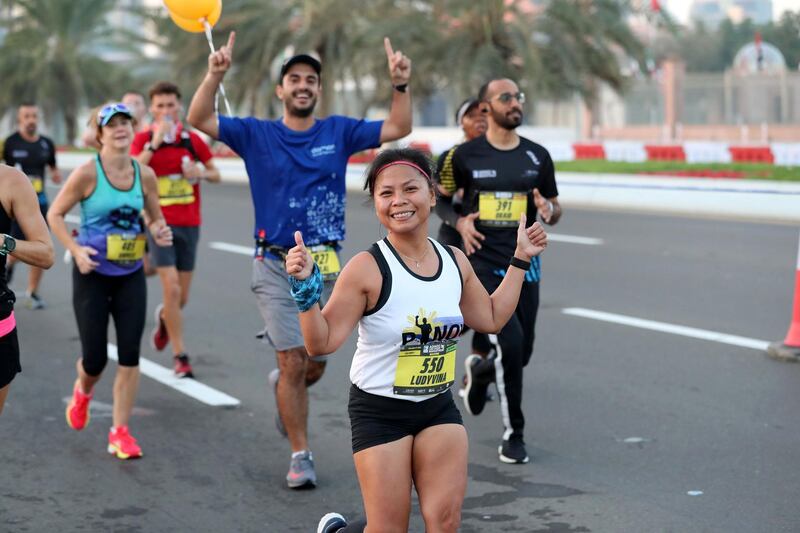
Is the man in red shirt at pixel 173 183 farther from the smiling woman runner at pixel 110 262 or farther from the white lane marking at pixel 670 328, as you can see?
the white lane marking at pixel 670 328

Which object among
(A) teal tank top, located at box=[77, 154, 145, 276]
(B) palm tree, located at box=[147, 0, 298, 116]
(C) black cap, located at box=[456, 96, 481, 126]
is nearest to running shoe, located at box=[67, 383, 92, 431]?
(A) teal tank top, located at box=[77, 154, 145, 276]

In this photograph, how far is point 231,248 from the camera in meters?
16.6

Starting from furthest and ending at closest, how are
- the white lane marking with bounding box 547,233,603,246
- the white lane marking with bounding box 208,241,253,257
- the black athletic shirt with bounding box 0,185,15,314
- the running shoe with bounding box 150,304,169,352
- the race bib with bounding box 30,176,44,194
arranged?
the white lane marking with bounding box 547,233,603,246 → the white lane marking with bounding box 208,241,253,257 → the race bib with bounding box 30,176,44,194 → the running shoe with bounding box 150,304,169,352 → the black athletic shirt with bounding box 0,185,15,314

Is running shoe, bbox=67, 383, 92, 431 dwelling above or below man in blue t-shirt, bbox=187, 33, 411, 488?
below

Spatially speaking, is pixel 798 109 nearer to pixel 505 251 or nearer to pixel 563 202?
pixel 563 202

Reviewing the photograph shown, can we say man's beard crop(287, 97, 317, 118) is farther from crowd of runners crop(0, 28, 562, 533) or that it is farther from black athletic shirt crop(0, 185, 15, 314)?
black athletic shirt crop(0, 185, 15, 314)

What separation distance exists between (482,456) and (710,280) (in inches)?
264

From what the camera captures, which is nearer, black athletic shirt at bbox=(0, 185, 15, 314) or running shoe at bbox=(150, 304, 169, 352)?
black athletic shirt at bbox=(0, 185, 15, 314)

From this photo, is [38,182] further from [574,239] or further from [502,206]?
[502,206]

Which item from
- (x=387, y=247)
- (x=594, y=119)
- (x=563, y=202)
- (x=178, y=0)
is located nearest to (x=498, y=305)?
(x=387, y=247)

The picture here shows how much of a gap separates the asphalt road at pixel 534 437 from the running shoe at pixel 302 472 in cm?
7

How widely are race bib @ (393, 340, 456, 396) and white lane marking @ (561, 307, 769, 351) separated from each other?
216 inches

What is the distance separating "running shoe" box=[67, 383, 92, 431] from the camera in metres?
7.14

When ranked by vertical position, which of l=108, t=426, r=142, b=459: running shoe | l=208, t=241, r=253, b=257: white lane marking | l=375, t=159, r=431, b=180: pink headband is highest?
l=375, t=159, r=431, b=180: pink headband
